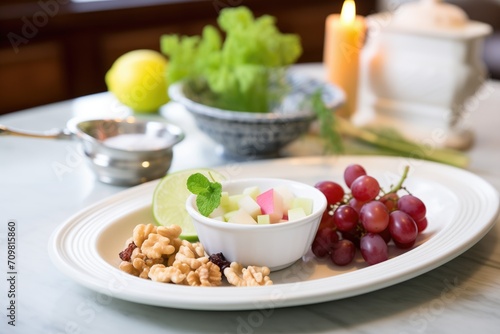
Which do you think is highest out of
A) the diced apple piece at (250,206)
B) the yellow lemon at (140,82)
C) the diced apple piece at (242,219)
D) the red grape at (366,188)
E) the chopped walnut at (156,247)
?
the diced apple piece at (250,206)

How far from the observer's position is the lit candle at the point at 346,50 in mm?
1660

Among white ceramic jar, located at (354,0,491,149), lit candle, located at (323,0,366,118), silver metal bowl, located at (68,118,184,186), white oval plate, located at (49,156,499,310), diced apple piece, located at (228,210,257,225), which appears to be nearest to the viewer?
white oval plate, located at (49,156,499,310)

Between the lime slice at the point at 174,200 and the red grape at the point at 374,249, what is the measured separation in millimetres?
242

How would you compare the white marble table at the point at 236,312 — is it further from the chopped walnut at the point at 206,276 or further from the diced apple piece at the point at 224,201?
the diced apple piece at the point at 224,201

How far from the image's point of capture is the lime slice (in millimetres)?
1020

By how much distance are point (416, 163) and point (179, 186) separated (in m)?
0.47

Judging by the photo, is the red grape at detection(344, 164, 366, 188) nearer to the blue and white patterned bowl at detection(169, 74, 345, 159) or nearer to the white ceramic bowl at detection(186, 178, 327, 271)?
the white ceramic bowl at detection(186, 178, 327, 271)

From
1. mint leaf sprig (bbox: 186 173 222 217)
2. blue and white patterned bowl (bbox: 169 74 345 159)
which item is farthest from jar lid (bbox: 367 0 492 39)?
mint leaf sprig (bbox: 186 173 222 217)

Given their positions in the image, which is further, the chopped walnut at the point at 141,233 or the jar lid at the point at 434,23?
the jar lid at the point at 434,23

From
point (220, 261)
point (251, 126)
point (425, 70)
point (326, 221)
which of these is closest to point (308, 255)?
point (326, 221)

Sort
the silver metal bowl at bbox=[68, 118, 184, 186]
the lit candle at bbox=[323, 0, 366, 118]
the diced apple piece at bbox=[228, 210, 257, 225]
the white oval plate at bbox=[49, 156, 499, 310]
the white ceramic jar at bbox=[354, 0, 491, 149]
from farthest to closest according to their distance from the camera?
the lit candle at bbox=[323, 0, 366, 118] < the white ceramic jar at bbox=[354, 0, 491, 149] < the silver metal bowl at bbox=[68, 118, 184, 186] < the diced apple piece at bbox=[228, 210, 257, 225] < the white oval plate at bbox=[49, 156, 499, 310]

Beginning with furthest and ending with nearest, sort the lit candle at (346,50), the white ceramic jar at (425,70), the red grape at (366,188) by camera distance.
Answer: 1. the lit candle at (346,50)
2. the white ceramic jar at (425,70)
3. the red grape at (366,188)

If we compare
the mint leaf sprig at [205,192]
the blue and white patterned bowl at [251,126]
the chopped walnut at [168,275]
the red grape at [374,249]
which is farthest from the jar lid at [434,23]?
the chopped walnut at [168,275]

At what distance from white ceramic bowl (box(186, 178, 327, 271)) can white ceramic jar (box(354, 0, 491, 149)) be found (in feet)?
2.35
